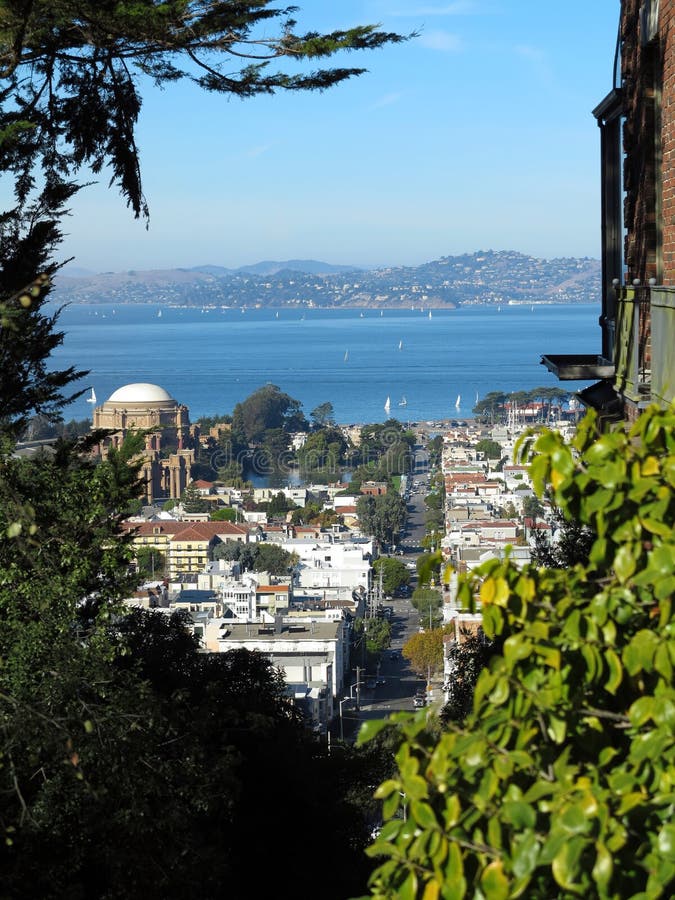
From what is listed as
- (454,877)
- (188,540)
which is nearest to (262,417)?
(188,540)

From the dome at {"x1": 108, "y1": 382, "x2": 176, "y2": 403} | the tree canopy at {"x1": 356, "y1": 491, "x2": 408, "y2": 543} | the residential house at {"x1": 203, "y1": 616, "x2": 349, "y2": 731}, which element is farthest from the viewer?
the dome at {"x1": 108, "y1": 382, "x2": 176, "y2": 403}

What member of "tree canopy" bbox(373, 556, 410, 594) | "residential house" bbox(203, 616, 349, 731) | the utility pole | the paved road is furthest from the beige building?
the utility pole

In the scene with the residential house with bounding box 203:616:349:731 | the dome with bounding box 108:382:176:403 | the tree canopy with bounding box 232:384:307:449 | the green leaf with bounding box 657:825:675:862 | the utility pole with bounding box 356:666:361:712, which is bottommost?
the utility pole with bounding box 356:666:361:712

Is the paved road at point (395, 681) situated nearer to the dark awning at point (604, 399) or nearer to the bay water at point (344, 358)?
the dark awning at point (604, 399)

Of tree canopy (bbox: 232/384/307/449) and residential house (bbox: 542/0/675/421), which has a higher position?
residential house (bbox: 542/0/675/421)

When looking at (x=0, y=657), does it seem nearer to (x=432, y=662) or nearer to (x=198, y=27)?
(x=198, y=27)

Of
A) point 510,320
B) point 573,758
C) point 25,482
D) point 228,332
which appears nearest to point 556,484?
point 573,758

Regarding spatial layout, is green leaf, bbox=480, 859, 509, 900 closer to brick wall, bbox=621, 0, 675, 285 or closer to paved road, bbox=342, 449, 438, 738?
brick wall, bbox=621, 0, 675, 285

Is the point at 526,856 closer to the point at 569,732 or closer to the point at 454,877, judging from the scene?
the point at 454,877
